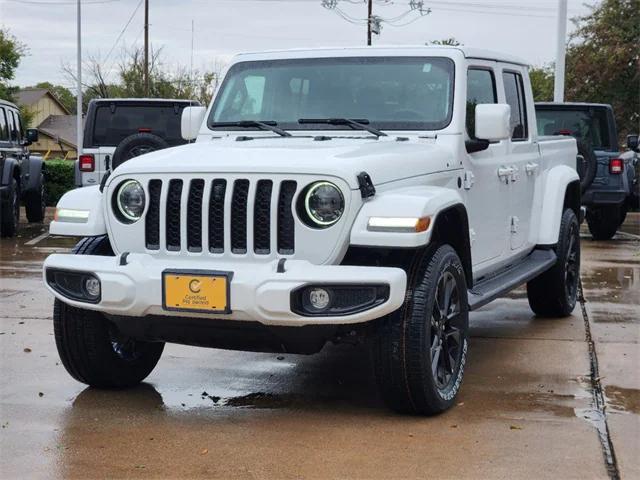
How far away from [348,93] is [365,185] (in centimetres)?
151

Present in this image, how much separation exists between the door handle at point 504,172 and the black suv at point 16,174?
933cm

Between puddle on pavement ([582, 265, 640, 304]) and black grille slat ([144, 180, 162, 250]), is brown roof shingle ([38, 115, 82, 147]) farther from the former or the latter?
black grille slat ([144, 180, 162, 250])

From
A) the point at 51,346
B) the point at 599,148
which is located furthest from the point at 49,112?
the point at 51,346

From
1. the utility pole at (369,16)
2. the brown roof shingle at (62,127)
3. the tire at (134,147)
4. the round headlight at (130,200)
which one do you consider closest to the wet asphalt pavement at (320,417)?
the round headlight at (130,200)

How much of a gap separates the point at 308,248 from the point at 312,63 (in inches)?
76.6

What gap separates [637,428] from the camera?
508 cm

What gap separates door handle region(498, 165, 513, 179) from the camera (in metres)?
6.74

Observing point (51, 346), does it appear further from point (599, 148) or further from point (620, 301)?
point (599, 148)

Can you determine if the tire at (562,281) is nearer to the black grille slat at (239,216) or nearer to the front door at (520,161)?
the front door at (520,161)

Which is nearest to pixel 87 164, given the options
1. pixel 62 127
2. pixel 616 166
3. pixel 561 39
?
pixel 616 166

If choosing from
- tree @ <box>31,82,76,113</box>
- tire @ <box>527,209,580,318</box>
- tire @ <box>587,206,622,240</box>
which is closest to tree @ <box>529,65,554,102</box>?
tire @ <box>587,206,622,240</box>

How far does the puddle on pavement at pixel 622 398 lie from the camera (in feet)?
18.0

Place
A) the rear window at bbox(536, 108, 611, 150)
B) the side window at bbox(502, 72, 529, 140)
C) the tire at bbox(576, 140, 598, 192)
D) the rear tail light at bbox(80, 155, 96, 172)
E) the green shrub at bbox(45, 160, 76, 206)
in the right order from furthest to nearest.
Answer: the green shrub at bbox(45, 160, 76, 206) < the rear tail light at bbox(80, 155, 96, 172) < the rear window at bbox(536, 108, 611, 150) < the tire at bbox(576, 140, 598, 192) < the side window at bbox(502, 72, 529, 140)

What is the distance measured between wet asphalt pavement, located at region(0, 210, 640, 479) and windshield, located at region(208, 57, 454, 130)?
1.49m
